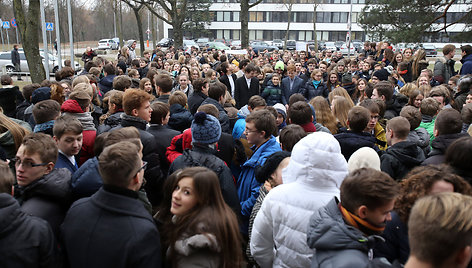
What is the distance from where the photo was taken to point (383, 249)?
8.59ft

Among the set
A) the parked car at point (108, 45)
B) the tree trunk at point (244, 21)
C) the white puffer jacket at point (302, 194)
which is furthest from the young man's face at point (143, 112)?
the parked car at point (108, 45)

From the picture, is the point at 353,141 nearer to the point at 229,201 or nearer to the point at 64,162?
the point at 229,201

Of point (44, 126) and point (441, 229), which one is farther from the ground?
point (441, 229)

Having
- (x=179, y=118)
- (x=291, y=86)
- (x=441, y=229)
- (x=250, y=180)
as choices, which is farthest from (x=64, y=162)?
(x=291, y=86)

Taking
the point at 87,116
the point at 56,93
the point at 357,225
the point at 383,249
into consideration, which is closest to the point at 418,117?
the point at 383,249

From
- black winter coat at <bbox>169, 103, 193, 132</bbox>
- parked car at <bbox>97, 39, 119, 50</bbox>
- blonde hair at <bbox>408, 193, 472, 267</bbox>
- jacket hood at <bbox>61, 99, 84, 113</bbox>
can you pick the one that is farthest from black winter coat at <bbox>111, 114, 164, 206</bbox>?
parked car at <bbox>97, 39, 119, 50</bbox>

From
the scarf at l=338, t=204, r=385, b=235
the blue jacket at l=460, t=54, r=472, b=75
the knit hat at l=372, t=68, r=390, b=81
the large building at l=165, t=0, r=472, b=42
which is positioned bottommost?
the scarf at l=338, t=204, r=385, b=235

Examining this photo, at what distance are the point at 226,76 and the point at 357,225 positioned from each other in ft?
25.8

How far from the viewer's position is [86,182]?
297 cm

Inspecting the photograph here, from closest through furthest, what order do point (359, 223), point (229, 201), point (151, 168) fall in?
point (359, 223) < point (229, 201) < point (151, 168)

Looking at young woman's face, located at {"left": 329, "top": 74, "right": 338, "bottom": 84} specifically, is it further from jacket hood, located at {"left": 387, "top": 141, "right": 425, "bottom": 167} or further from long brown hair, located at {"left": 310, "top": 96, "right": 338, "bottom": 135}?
jacket hood, located at {"left": 387, "top": 141, "right": 425, "bottom": 167}

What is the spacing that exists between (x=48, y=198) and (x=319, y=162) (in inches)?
81.0

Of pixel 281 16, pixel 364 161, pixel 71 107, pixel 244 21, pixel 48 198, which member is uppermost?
pixel 281 16

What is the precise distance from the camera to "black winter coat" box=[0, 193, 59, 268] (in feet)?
7.62
